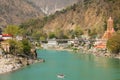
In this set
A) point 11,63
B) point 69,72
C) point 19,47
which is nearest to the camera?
point 69,72

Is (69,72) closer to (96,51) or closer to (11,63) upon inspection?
(11,63)

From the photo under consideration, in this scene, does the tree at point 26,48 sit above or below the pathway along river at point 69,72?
above

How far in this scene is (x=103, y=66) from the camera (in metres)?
88.9

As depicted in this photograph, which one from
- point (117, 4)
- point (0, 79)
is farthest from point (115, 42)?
point (117, 4)

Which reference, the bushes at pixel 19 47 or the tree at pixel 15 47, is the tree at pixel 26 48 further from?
the tree at pixel 15 47

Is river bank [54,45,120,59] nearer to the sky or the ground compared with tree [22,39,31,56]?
nearer to the ground

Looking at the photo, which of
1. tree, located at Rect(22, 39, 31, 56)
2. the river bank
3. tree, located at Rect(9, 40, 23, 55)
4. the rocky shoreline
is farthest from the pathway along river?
the river bank

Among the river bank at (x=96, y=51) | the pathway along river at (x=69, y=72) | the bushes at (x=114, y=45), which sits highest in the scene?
the bushes at (x=114, y=45)

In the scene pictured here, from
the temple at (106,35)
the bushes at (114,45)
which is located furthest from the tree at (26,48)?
the temple at (106,35)

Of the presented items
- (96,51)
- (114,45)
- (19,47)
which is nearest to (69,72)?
(19,47)

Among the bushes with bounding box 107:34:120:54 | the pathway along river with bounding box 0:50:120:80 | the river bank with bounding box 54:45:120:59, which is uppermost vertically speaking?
the bushes with bounding box 107:34:120:54

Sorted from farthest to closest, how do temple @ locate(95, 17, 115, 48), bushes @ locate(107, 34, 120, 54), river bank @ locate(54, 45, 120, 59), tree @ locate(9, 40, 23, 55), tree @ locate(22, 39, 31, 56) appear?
1. temple @ locate(95, 17, 115, 48)
2. river bank @ locate(54, 45, 120, 59)
3. bushes @ locate(107, 34, 120, 54)
4. tree @ locate(22, 39, 31, 56)
5. tree @ locate(9, 40, 23, 55)

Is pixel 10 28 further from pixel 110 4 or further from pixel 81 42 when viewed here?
pixel 110 4

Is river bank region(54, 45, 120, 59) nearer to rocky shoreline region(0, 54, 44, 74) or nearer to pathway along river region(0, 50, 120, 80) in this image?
pathway along river region(0, 50, 120, 80)
